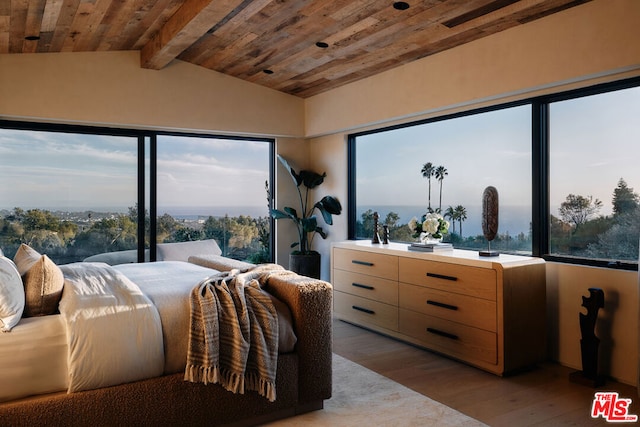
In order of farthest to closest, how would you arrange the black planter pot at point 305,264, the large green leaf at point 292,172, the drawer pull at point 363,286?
the large green leaf at point 292,172 → the black planter pot at point 305,264 → the drawer pull at point 363,286

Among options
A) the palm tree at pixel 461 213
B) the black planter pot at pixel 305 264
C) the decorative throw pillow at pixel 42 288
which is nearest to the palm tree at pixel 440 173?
the palm tree at pixel 461 213

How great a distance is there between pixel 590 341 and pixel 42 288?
3257 mm

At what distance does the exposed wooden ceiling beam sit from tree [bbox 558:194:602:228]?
2.73 metres

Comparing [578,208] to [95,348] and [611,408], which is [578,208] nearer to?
[611,408]

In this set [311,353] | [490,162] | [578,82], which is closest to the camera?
[311,353]

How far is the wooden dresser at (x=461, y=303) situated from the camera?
339cm

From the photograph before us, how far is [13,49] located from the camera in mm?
4430

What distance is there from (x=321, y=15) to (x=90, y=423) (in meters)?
3.20

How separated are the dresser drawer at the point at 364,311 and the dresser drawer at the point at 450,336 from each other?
131mm

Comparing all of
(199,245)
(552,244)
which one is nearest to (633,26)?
(552,244)

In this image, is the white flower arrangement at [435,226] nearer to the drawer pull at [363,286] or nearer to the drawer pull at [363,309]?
the drawer pull at [363,286]

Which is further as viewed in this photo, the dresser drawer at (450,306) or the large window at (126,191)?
the large window at (126,191)

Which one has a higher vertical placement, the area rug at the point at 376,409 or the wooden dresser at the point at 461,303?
the wooden dresser at the point at 461,303

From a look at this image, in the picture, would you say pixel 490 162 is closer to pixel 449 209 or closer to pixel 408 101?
pixel 449 209
